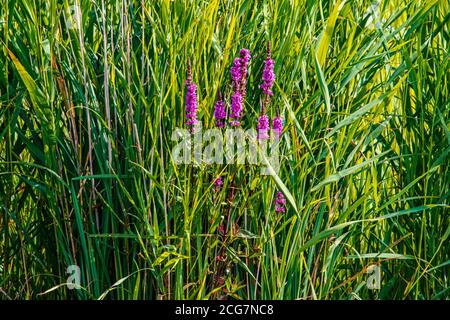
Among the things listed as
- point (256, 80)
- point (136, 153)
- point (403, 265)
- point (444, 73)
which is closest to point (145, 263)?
point (136, 153)

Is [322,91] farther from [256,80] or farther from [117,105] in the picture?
[117,105]

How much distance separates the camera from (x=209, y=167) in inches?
89.3

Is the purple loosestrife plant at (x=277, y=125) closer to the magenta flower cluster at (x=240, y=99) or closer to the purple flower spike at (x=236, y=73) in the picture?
the magenta flower cluster at (x=240, y=99)

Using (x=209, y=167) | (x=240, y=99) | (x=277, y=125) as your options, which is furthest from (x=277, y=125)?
(x=209, y=167)

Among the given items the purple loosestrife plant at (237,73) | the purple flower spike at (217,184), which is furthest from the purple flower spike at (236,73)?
the purple flower spike at (217,184)

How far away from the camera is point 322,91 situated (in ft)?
7.09

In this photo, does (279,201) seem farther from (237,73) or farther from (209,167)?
(237,73)

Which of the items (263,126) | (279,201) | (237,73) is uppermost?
(237,73)

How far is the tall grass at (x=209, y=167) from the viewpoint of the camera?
88.0 inches

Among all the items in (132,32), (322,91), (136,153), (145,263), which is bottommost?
(145,263)

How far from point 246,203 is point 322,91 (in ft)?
1.28

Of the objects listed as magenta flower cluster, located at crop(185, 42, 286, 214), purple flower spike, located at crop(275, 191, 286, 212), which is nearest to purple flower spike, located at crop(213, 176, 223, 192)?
magenta flower cluster, located at crop(185, 42, 286, 214)
